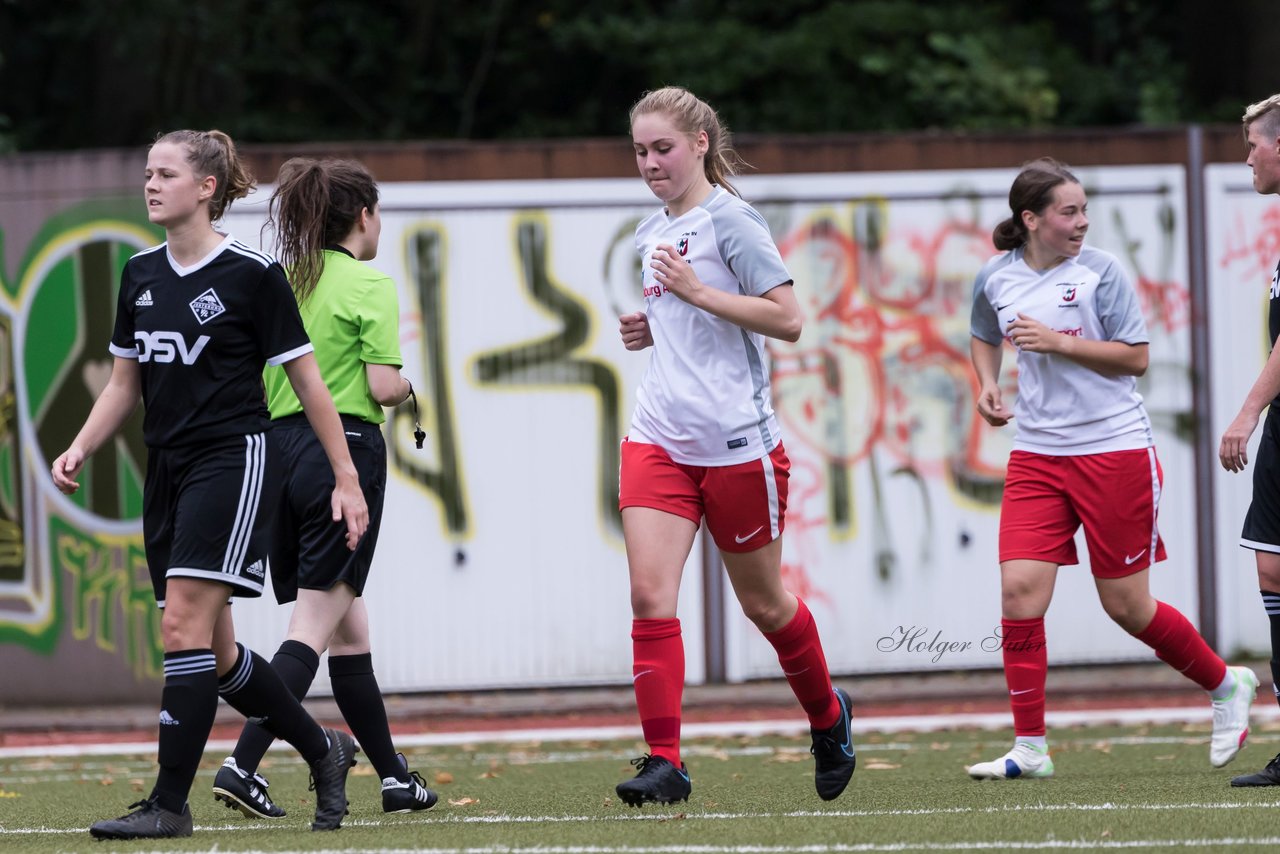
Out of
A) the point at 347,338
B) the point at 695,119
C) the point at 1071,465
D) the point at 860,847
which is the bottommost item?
the point at 860,847

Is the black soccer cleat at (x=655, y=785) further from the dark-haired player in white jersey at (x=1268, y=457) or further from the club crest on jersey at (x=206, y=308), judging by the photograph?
the dark-haired player in white jersey at (x=1268, y=457)

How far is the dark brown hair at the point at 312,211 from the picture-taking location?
5844mm

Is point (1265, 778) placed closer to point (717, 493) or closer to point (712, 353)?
point (717, 493)

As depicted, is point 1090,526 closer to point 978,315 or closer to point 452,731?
point 978,315

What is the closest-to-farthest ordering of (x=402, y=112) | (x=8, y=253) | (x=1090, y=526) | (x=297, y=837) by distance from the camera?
1. (x=297, y=837)
2. (x=1090, y=526)
3. (x=8, y=253)
4. (x=402, y=112)

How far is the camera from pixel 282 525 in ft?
18.8

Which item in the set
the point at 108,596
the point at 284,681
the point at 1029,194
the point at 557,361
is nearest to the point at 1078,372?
the point at 1029,194

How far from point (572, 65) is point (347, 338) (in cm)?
1155

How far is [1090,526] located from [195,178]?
3.04 m

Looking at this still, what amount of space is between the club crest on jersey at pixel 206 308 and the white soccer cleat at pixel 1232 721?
11.7 ft

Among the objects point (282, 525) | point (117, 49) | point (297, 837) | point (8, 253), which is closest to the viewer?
point (297, 837)

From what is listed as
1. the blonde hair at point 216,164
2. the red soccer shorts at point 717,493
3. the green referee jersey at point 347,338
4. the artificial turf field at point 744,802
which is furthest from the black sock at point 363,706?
the blonde hair at point 216,164

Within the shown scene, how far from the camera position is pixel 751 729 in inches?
356

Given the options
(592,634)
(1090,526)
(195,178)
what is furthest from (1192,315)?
(195,178)
